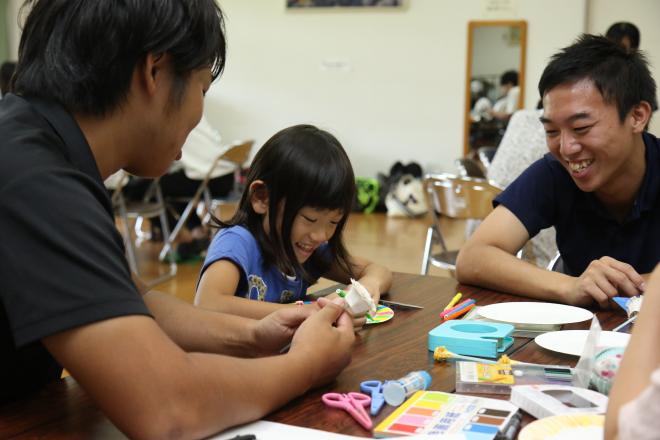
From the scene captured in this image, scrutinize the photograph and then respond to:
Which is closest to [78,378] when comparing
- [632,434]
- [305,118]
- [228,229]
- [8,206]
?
[8,206]

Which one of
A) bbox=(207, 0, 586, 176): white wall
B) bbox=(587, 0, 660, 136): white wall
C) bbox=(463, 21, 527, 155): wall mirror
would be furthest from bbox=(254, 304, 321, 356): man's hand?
bbox=(207, 0, 586, 176): white wall

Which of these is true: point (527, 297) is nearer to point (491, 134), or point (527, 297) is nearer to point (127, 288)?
point (127, 288)

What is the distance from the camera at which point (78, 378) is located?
80 cm

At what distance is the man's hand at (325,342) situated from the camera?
3.18 feet

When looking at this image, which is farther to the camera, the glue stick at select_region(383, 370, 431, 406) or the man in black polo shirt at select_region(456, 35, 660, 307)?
the man in black polo shirt at select_region(456, 35, 660, 307)

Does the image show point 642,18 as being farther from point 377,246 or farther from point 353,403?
point 353,403

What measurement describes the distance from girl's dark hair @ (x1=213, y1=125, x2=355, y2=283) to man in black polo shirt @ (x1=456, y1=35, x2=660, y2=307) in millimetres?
378

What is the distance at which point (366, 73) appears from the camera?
7.64m

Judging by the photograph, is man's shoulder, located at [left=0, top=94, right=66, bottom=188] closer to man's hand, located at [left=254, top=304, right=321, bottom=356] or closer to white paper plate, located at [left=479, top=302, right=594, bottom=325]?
man's hand, located at [left=254, top=304, right=321, bottom=356]

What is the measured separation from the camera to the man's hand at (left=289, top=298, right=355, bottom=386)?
0.97 metres

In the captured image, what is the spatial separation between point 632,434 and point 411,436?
30 cm

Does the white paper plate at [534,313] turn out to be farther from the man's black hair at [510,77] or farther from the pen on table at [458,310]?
the man's black hair at [510,77]

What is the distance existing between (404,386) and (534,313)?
0.57 metres

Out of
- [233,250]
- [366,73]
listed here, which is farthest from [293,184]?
[366,73]
